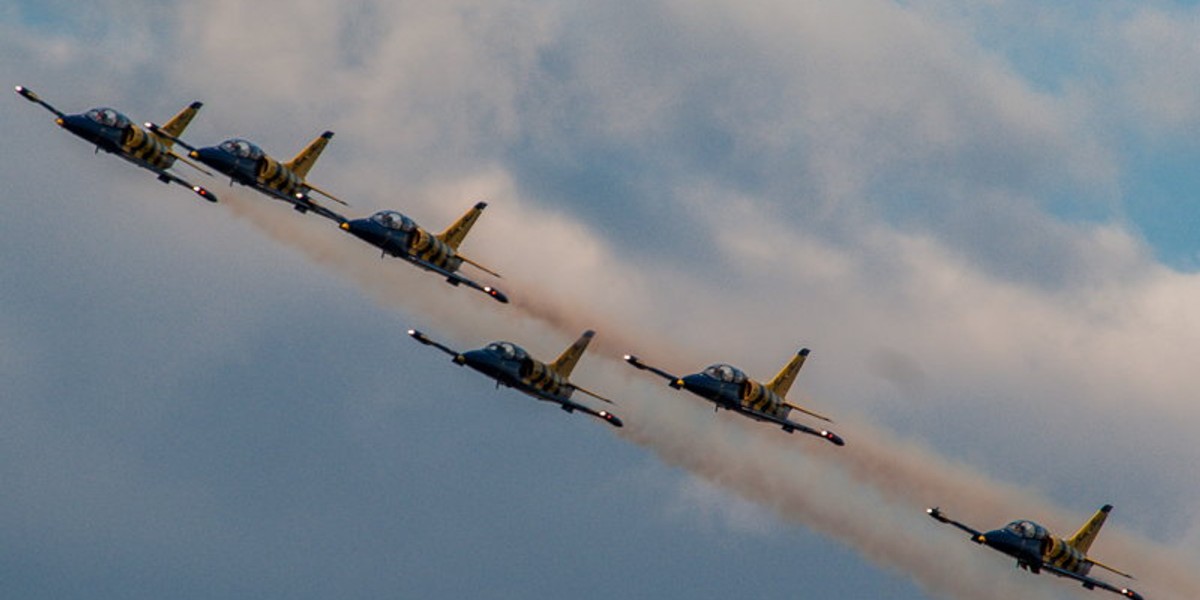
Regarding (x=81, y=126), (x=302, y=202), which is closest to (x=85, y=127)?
(x=81, y=126)

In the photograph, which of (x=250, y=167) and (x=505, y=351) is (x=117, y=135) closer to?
(x=250, y=167)

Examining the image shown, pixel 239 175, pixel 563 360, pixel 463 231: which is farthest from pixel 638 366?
pixel 239 175

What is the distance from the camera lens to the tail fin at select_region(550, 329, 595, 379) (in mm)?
156375

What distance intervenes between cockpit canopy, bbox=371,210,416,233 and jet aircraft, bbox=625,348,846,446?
1728 centimetres

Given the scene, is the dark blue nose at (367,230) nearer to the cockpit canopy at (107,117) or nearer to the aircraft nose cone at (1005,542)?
the cockpit canopy at (107,117)

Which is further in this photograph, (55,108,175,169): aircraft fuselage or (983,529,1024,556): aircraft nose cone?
(55,108,175,169): aircraft fuselage

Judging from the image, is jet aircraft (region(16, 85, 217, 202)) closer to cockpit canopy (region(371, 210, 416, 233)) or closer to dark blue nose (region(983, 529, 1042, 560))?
cockpit canopy (region(371, 210, 416, 233))

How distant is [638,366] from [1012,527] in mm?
26318

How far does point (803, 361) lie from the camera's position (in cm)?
16300

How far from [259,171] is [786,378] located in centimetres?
3842

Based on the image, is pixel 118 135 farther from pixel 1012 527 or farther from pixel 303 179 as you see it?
pixel 1012 527

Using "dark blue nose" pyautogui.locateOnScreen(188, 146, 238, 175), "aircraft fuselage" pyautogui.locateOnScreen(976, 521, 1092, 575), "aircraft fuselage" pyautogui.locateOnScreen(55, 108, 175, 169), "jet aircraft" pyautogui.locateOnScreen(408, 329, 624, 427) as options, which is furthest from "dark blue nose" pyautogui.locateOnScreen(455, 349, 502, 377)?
"aircraft fuselage" pyautogui.locateOnScreen(976, 521, 1092, 575)

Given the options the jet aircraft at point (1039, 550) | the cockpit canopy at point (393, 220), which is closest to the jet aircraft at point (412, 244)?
the cockpit canopy at point (393, 220)

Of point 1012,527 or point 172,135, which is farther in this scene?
Result: point 172,135
